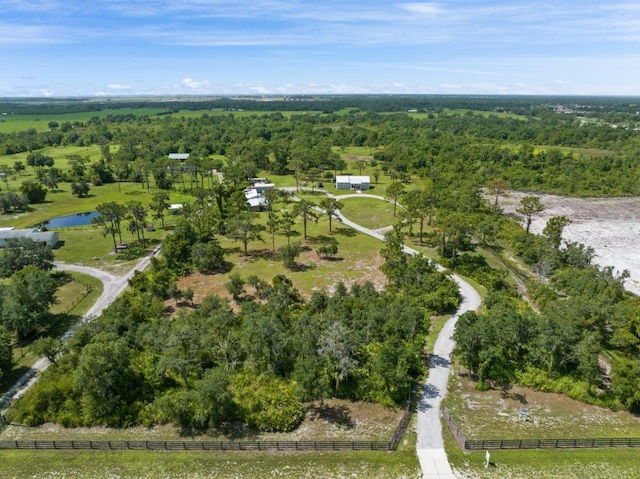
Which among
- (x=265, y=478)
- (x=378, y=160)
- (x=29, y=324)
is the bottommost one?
(x=265, y=478)

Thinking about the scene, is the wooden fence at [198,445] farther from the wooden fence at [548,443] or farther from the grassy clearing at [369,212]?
the grassy clearing at [369,212]

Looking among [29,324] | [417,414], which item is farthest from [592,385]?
[29,324]

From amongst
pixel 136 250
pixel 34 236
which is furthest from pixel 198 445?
pixel 34 236

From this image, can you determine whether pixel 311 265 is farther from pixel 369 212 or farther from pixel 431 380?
pixel 369 212

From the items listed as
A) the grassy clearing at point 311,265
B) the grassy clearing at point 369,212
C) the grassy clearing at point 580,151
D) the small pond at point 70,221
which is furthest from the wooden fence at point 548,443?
the grassy clearing at point 580,151

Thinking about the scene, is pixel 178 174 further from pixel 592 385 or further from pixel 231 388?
pixel 592 385

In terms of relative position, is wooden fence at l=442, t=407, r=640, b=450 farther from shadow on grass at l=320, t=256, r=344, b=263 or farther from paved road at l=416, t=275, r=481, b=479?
shadow on grass at l=320, t=256, r=344, b=263

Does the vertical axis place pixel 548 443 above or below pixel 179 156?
below
